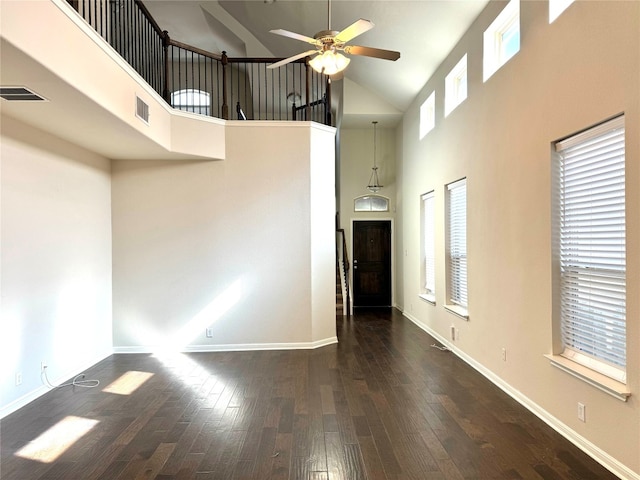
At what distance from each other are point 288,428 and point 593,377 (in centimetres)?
220

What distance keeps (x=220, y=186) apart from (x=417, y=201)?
11.7ft

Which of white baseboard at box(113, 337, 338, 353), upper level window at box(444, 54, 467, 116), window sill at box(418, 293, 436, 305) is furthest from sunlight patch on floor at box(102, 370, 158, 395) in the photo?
upper level window at box(444, 54, 467, 116)

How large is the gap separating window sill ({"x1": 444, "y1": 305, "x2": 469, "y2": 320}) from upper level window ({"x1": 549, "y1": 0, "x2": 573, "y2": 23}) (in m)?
3.22

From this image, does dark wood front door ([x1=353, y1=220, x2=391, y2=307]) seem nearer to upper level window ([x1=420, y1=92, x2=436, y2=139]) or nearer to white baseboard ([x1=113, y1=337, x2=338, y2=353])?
upper level window ([x1=420, y1=92, x2=436, y2=139])

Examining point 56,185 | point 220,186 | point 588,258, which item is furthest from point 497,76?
point 56,185

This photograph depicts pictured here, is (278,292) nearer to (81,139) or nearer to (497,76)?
(81,139)

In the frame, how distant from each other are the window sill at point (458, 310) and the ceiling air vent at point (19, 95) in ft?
15.8

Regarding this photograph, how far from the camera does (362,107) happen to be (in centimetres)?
790

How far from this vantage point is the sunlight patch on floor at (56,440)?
2834mm

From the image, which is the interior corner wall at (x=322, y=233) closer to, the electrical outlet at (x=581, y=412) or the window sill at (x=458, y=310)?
the window sill at (x=458, y=310)

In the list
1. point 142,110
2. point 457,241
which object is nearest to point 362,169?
point 457,241

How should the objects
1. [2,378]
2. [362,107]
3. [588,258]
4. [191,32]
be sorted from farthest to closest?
[191,32] < [362,107] < [2,378] < [588,258]

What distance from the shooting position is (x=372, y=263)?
9.13m

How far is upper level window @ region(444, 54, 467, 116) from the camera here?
5.36 metres
